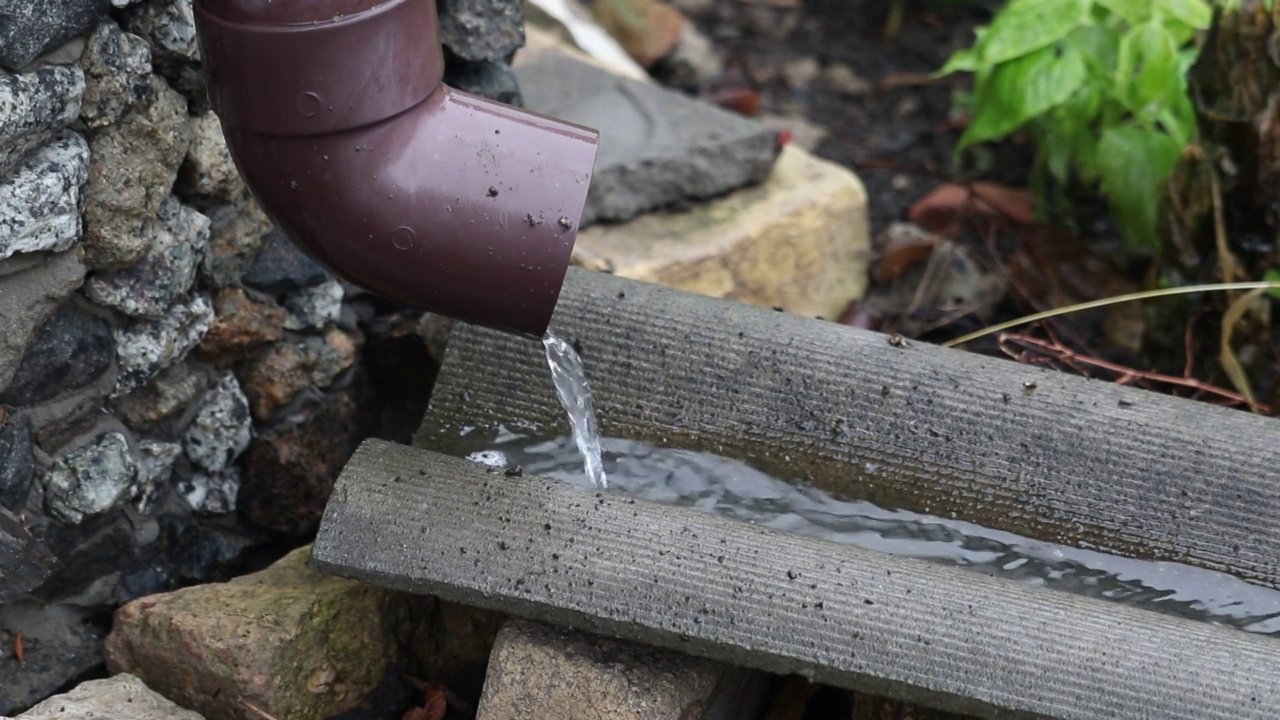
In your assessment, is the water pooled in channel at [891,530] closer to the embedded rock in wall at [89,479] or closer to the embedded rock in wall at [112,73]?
the embedded rock in wall at [89,479]

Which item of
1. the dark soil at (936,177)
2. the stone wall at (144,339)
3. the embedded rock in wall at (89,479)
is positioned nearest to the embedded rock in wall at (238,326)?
the stone wall at (144,339)

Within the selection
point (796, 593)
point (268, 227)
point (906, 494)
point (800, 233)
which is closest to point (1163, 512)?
point (906, 494)

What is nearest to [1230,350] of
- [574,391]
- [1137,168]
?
[1137,168]

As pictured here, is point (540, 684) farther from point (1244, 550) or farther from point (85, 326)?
point (1244, 550)

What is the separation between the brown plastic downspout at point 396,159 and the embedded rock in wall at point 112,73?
16cm

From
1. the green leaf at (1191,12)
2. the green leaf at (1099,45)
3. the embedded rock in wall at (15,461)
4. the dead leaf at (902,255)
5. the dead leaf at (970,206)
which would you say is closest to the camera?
the embedded rock in wall at (15,461)

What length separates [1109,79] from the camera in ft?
9.95

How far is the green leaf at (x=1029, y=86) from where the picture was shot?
2.88 metres

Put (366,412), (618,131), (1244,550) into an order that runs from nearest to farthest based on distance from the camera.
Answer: (1244,550) < (366,412) < (618,131)

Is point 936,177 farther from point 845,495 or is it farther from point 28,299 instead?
point 28,299

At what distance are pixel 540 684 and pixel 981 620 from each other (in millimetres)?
593

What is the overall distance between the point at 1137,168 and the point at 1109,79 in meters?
0.24

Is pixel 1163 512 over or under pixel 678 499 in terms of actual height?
over

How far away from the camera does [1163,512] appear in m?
1.96
